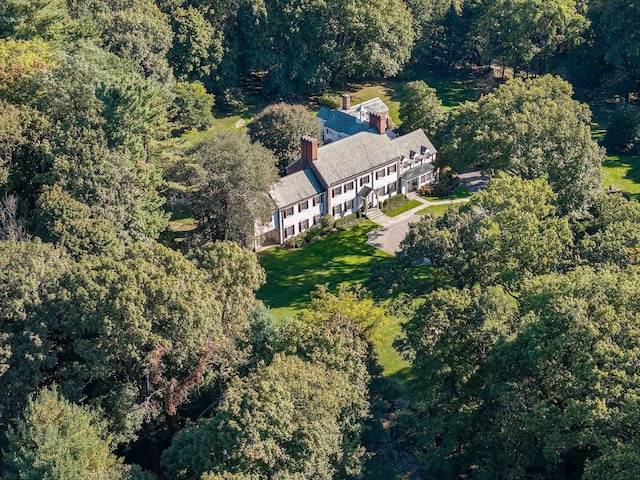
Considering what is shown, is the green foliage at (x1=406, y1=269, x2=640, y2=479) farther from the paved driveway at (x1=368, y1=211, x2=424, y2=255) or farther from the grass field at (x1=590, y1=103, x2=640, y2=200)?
the grass field at (x1=590, y1=103, x2=640, y2=200)

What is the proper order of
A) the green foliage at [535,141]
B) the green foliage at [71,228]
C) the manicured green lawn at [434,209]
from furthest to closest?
1. the manicured green lawn at [434,209]
2. the green foliage at [535,141]
3. the green foliage at [71,228]

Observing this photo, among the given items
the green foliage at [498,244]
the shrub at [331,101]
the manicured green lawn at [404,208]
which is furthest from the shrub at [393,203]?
the green foliage at [498,244]

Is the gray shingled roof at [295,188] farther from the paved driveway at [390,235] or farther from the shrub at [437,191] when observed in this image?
the shrub at [437,191]

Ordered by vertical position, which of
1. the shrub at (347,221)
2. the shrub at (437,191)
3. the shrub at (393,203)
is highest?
the shrub at (437,191)

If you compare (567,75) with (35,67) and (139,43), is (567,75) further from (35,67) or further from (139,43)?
(35,67)

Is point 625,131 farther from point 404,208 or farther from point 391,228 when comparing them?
point 391,228

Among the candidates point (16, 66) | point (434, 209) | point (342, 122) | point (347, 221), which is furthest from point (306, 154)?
point (16, 66)

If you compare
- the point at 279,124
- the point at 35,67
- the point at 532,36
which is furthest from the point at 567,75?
the point at 35,67
